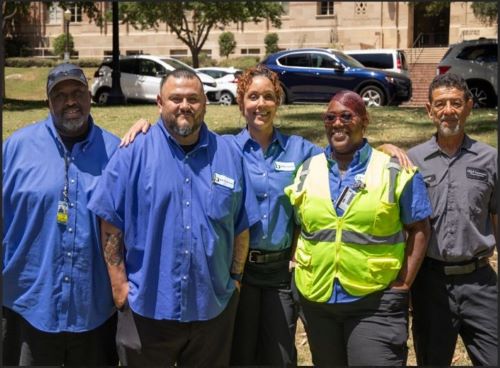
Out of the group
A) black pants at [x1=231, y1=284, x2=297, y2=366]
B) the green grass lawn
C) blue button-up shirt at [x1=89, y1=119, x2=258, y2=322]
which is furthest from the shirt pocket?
the green grass lawn

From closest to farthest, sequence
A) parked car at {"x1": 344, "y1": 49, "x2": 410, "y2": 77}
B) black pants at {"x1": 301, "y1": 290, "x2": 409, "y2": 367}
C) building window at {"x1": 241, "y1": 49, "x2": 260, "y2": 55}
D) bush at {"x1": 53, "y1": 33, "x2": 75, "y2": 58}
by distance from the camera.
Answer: black pants at {"x1": 301, "y1": 290, "x2": 409, "y2": 367} < parked car at {"x1": 344, "y1": 49, "x2": 410, "y2": 77} < building window at {"x1": 241, "y1": 49, "x2": 260, "y2": 55} < bush at {"x1": 53, "y1": 33, "x2": 75, "y2": 58}

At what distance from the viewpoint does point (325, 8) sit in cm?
5012

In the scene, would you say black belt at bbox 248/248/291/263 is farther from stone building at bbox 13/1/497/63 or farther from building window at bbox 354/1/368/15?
building window at bbox 354/1/368/15

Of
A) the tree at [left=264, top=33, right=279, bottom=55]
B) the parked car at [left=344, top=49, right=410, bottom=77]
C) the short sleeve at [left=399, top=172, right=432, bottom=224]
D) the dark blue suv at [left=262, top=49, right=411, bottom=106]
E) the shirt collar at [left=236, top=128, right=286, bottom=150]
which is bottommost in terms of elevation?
the short sleeve at [left=399, top=172, right=432, bottom=224]

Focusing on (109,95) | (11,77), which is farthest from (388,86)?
(11,77)

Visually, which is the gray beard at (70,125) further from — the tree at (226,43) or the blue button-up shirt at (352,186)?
the tree at (226,43)

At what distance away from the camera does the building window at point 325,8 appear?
49.2 meters

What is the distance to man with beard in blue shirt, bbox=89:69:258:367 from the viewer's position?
3406 mm

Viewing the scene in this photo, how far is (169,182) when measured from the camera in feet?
11.1

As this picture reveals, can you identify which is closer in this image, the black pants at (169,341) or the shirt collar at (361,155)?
the black pants at (169,341)

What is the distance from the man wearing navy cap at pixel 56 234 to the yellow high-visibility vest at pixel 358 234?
110 centimetres

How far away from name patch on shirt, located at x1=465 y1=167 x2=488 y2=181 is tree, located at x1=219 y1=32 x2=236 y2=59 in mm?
45976

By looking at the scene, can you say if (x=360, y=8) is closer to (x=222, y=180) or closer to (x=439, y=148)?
(x=439, y=148)

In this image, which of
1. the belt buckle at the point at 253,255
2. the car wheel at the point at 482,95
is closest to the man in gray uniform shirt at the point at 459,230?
the belt buckle at the point at 253,255
